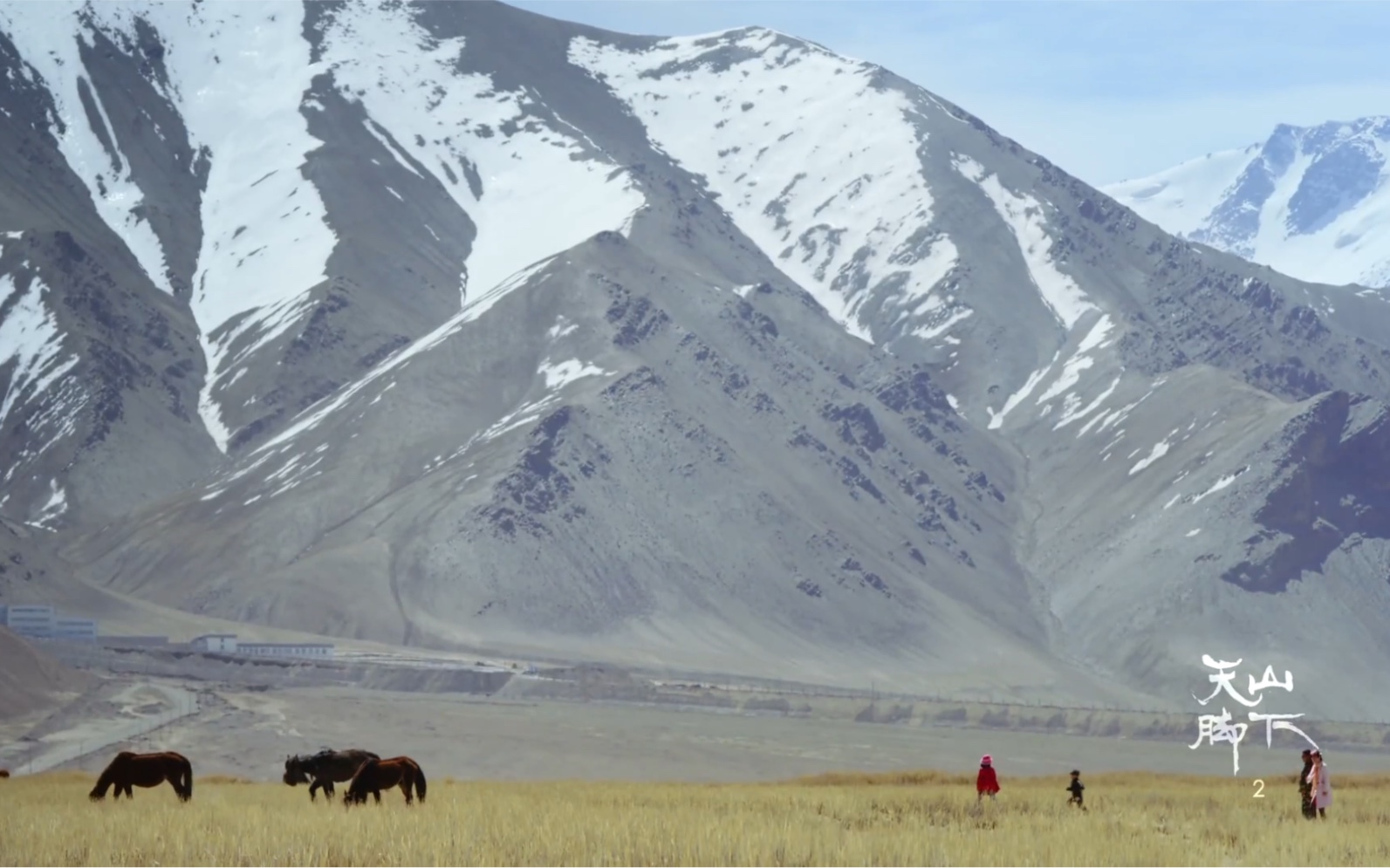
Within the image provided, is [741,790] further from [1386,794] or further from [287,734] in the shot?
[287,734]

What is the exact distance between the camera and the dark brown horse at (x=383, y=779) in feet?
141

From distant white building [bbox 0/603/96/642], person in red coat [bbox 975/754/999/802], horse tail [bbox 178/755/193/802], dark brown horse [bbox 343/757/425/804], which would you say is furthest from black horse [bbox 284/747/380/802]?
distant white building [bbox 0/603/96/642]

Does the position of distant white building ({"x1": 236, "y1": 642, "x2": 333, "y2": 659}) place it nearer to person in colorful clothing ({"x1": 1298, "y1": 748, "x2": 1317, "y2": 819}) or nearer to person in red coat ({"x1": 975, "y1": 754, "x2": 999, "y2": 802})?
person in red coat ({"x1": 975, "y1": 754, "x2": 999, "y2": 802})

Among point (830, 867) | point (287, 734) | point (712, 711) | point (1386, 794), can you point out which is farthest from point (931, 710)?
point (830, 867)

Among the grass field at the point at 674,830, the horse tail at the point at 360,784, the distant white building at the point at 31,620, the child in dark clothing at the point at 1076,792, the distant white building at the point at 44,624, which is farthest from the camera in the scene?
the distant white building at the point at 44,624

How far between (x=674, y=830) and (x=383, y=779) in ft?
30.4

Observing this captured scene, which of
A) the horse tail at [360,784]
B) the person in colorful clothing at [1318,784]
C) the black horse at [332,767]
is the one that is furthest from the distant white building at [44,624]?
the person in colorful clothing at [1318,784]

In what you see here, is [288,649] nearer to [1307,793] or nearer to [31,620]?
[31,620]

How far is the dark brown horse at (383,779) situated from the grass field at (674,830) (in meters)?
0.62

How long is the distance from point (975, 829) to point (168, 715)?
9072cm

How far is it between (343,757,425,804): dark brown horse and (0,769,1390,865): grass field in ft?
2.02

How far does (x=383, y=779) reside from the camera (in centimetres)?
4359

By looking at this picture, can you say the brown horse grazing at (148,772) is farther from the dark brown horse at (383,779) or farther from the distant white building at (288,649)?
the distant white building at (288,649)

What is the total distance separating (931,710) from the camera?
168750 millimetres
